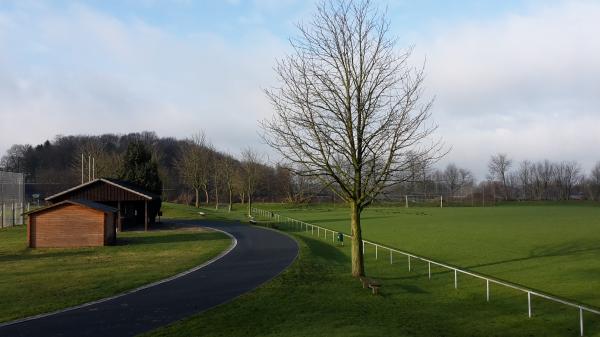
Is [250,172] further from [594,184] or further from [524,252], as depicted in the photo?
[594,184]

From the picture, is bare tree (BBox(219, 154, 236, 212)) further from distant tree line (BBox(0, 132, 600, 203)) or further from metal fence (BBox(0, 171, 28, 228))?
metal fence (BBox(0, 171, 28, 228))

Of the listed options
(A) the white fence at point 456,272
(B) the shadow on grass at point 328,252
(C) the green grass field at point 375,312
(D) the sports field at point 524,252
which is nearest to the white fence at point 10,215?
(A) the white fence at point 456,272

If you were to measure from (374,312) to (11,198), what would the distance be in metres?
44.4

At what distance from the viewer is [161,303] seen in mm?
13898

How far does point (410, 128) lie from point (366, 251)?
531 inches

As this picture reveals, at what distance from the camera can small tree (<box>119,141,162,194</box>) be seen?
58.3 metres

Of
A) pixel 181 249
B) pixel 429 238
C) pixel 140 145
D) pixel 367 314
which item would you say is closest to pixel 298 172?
pixel 367 314

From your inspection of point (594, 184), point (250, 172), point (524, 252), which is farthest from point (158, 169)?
point (594, 184)

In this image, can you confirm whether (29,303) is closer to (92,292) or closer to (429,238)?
(92,292)

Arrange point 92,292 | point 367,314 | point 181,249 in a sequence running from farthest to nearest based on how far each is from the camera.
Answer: point 181,249
point 92,292
point 367,314

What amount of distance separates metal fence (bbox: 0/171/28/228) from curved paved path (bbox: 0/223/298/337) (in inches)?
1199

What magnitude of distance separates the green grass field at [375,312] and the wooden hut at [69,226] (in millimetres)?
14915

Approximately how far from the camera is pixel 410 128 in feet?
61.3

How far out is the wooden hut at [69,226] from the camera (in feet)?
99.8
